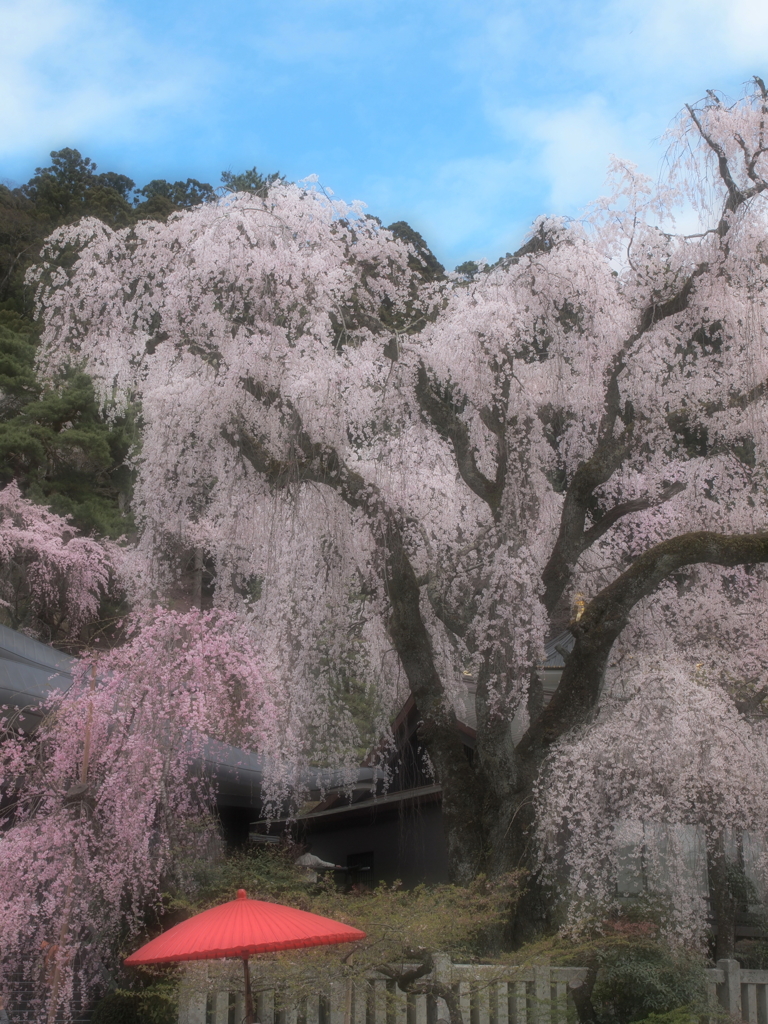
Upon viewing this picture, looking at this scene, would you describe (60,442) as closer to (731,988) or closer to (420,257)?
(420,257)

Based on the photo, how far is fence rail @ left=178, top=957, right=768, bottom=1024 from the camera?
16.8ft

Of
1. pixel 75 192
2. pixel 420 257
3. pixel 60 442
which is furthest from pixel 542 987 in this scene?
pixel 75 192

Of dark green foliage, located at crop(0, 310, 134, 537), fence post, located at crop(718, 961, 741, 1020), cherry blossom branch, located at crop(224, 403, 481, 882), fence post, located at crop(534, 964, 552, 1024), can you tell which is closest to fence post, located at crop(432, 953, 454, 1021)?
fence post, located at crop(534, 964, 552, 1024)

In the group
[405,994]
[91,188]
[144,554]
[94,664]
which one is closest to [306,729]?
[144,554]

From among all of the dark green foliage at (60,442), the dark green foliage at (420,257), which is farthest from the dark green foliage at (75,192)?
the dark green foliage at (420,257)

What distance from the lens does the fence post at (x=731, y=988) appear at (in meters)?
6.18

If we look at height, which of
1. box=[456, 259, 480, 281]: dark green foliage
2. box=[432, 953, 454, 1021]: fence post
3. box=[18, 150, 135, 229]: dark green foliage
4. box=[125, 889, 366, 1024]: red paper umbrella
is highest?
box=[18, 150, 135, 229]: dark green foliage

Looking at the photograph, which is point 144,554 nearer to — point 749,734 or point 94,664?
point 94,664

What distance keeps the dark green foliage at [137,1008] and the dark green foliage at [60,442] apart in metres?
11.6

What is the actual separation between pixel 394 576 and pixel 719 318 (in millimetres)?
4475

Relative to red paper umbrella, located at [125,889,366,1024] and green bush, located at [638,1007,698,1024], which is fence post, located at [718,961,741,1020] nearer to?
green bush, located at [638,1007,698,1024]

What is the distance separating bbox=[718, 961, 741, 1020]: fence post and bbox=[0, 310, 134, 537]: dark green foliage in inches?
533

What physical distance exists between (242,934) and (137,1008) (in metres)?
2.66

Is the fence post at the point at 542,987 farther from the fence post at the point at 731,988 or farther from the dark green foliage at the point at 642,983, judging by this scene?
the fence post at the point at 731,988
